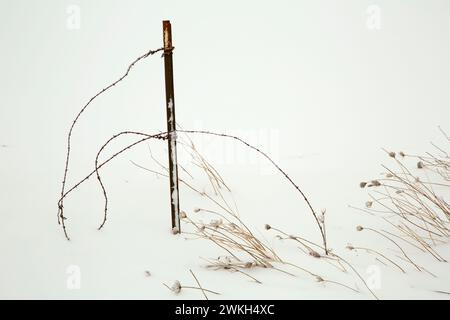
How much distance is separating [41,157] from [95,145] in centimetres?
92

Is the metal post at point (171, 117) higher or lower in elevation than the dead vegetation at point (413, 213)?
higher

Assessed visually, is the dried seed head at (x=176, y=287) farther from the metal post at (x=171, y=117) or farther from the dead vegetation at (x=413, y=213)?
the dead vegetation at (x=413, y=213)

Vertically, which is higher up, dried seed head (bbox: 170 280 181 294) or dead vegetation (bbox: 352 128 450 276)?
dead vegetation (bbox: 352 128 450 276)

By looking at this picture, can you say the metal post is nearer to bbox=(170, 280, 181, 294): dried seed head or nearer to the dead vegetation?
bbox=(170, 280, 181, 294): dried seed head

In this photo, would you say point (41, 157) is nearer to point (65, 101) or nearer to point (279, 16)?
point (65, 101)

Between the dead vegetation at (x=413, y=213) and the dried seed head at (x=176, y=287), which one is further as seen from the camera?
the dead vegetation at (x=413, y=213)

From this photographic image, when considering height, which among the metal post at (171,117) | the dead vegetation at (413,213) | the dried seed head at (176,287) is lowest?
the dried seed head at (176,287)

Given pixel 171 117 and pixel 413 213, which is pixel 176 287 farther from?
pixel 413 213

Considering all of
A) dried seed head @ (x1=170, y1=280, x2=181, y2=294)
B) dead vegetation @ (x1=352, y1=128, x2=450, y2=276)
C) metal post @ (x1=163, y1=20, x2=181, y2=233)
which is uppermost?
metal post @ (x1=163, y1=20, x2=181, y2=233)

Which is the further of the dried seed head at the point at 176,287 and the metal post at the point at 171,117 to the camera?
the metal post at the point at 171,117

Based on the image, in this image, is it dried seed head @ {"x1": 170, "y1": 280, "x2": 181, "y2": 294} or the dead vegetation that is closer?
dried seed head @ {"x1": 170, "y1": 280, "x2": 181, "y2": 294}

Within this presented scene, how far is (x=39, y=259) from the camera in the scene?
171 cm

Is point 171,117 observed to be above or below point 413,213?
above

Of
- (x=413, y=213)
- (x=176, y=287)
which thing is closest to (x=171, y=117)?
(x=176, y=287)
